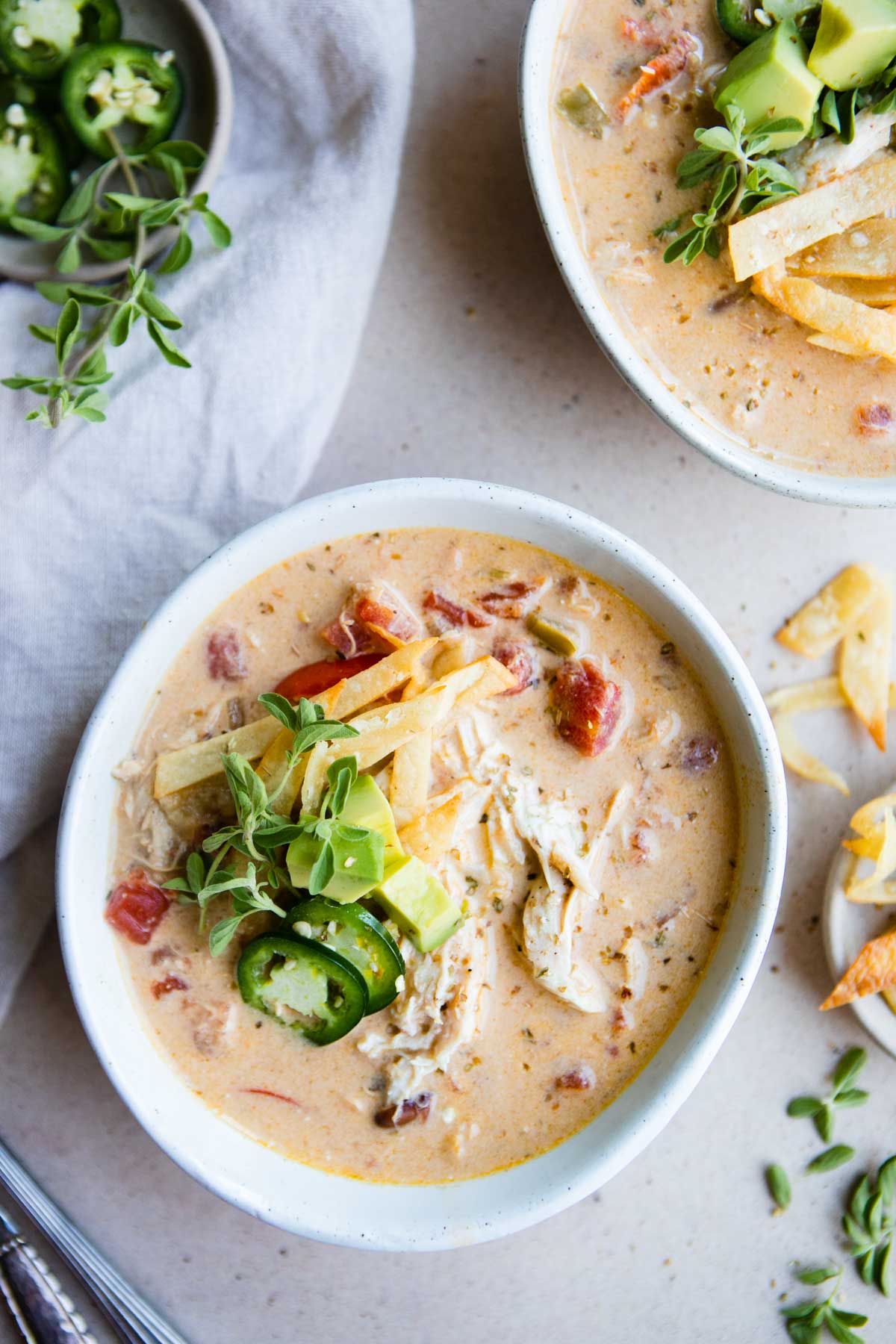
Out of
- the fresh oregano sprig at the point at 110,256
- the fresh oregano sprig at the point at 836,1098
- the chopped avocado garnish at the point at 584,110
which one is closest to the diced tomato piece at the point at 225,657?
the fresh oregano sprig at the point at 110,256

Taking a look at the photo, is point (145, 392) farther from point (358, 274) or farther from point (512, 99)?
point (512, 99)

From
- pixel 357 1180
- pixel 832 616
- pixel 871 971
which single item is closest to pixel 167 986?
pixel 357 1180

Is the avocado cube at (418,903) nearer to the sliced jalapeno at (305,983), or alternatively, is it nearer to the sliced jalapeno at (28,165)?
the sliced jalapeno at (305,983)

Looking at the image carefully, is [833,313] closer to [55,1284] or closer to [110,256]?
[110,256]

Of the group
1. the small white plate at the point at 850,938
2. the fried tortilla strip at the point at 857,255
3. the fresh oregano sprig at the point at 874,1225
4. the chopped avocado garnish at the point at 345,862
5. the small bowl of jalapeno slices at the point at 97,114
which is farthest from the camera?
the fresh oregano sprig at the point at 874,1225

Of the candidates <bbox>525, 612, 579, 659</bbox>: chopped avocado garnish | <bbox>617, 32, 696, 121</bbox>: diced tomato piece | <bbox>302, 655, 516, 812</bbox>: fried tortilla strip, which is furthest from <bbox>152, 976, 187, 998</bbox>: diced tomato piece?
<bbox>617, 32, 696, 121</bbox>: diced tomato piece

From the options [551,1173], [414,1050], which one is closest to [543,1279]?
[551,1173]

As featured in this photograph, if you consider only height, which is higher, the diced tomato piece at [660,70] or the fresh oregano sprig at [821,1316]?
the diced tomato piece at [660,70]
